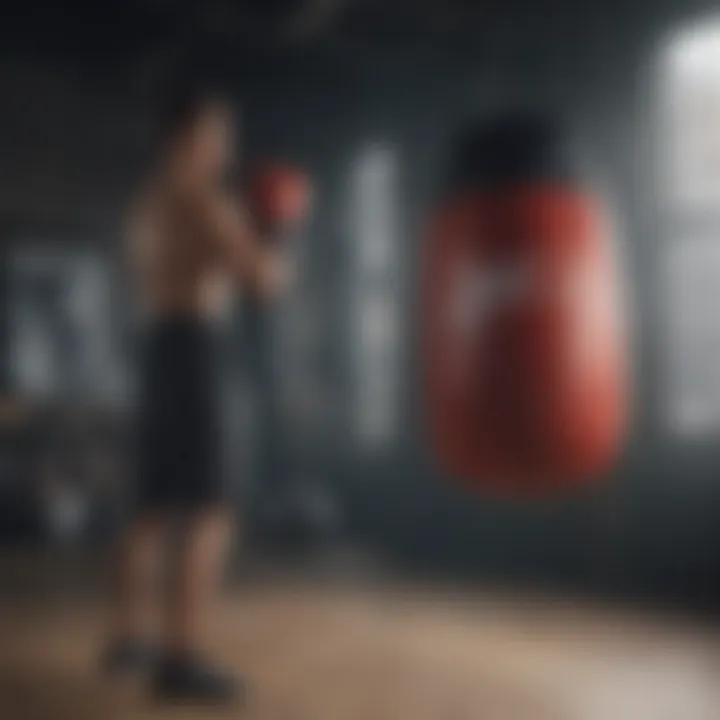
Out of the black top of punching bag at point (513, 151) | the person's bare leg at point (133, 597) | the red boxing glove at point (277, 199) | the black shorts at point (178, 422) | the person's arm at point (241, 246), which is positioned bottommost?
the person's bare leg at point (133, 597)

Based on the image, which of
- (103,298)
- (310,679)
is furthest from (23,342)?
(310,679)

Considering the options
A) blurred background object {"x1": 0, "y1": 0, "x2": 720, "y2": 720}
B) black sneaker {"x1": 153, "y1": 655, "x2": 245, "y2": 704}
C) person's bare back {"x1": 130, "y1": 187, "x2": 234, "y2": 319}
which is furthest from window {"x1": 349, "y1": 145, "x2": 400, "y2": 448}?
black sneaker {"x1": 153, "y1": 655, "x2": 245, "y2": 704}

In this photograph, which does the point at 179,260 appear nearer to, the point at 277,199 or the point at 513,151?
the point at 277,199

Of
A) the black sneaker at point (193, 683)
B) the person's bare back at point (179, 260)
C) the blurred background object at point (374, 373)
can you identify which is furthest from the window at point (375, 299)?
the black sneaker at point (193, 683)

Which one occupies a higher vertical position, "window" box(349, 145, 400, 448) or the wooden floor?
"window" box(349, 145, 400, 448)

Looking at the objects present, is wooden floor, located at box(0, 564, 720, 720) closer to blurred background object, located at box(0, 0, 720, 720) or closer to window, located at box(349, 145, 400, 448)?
blurred background object, located at box(0, 0, 720, 720)

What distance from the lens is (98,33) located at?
97cm

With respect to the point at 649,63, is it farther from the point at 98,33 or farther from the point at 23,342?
the point at 23,342

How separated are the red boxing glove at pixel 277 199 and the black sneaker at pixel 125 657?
1.30ft

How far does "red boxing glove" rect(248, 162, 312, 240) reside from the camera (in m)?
0.97

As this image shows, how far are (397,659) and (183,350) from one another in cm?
34

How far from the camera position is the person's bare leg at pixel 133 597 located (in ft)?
3.18

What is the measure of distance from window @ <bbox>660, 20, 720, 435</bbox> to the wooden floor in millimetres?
223

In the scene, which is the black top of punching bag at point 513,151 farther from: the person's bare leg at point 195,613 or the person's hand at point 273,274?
the person's bare leg at point 195,613
